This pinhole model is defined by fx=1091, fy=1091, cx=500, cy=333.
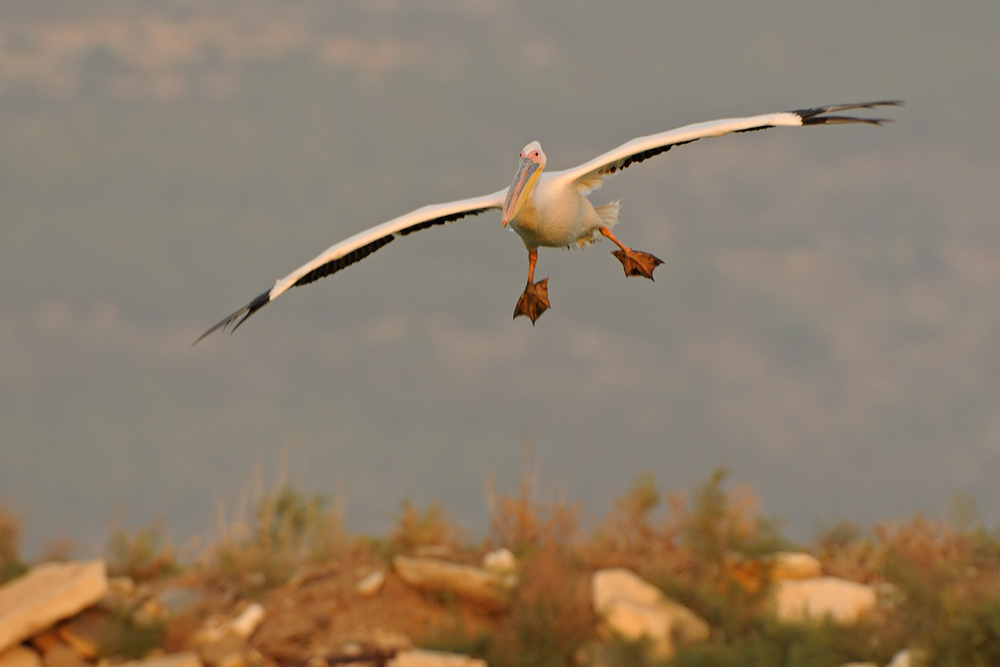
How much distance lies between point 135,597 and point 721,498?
610 cm

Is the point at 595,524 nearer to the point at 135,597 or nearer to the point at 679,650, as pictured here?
the point at 679,650

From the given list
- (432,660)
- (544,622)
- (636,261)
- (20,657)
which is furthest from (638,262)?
(20,657)

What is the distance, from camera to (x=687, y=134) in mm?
10148

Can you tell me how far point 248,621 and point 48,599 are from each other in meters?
1.87

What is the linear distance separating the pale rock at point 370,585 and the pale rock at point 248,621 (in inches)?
37.4

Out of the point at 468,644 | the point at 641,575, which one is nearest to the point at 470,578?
the point at 468,644

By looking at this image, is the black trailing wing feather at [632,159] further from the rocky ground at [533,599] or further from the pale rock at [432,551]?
the pale rock at [432,551]

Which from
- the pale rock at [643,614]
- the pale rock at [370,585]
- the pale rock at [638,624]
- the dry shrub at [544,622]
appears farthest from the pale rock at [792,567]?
the pale rock at [370,585]

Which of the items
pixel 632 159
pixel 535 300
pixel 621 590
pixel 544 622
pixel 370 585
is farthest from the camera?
pixel 535 300

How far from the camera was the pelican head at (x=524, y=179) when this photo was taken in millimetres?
10078

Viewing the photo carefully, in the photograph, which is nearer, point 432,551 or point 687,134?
point 687,134

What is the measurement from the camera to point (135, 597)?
1113 cm

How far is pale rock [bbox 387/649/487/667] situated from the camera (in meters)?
9.29

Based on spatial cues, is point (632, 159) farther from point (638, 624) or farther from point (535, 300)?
point (638, 624)
